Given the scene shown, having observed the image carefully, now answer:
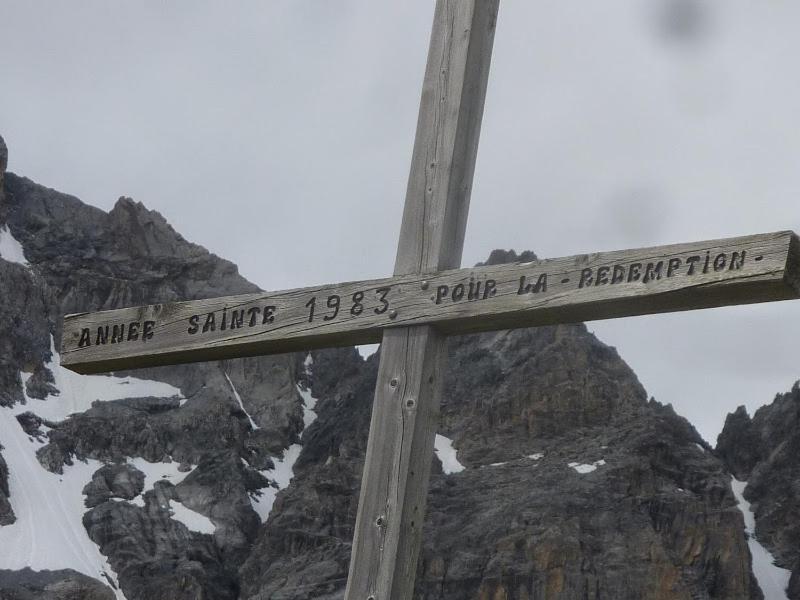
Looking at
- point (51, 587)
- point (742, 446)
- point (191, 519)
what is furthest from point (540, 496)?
point (51, 587)

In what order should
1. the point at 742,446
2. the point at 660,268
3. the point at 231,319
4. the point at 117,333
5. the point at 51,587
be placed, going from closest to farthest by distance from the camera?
the point at 660,268 < the point at 231,319 < the point at 117,333 < the point at 51,587 < the point at 742,446

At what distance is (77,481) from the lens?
126 metres

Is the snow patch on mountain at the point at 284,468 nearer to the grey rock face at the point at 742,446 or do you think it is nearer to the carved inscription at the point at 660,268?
the grey rock face at the point at 742,446

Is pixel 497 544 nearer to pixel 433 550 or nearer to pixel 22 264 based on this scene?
pixel 433 550

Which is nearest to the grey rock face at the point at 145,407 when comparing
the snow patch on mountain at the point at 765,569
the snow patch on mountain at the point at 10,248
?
the snow patch on mountain at the point at 10,248

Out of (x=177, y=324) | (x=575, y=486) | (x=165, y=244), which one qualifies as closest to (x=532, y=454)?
(x=575, y=486)

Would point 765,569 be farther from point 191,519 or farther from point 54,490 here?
point 54,490

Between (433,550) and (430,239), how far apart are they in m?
103

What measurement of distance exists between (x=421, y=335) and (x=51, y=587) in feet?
327

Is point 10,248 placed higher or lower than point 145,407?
higher

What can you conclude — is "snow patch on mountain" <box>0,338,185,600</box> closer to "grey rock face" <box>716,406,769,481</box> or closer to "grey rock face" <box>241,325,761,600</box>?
"grey rock face" <box>241,325,761,600</box>

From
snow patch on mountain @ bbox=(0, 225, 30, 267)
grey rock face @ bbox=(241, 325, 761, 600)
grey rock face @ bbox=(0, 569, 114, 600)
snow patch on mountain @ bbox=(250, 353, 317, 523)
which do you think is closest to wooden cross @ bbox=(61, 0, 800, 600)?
grey rock face @ bbox=(241, 325, 761, 600)

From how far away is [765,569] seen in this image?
117 m

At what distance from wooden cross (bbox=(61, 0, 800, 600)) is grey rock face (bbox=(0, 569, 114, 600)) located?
317 feet
